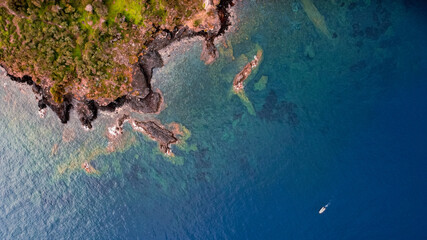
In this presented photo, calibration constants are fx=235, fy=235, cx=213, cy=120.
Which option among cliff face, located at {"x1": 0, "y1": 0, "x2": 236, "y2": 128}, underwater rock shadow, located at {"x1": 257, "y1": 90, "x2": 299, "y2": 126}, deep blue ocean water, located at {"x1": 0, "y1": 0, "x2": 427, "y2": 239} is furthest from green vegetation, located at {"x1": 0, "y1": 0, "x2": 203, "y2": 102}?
underwater rock shadow, located at {"x1": 257, "y1": 90, "x2": 299, "y2": 126}

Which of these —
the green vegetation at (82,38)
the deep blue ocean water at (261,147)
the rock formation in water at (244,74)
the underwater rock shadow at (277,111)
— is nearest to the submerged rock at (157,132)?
the deep blue ocean water at (261,147)

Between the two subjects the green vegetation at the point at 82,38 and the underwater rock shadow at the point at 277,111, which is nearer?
the green vegetation at the point at 82,38

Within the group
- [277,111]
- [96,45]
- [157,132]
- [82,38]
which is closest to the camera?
[82,38]

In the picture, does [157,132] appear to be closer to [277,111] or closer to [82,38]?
[82,38]

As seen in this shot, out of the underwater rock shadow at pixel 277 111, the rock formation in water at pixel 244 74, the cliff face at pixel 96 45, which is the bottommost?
the underwater rock shadow at pixel 277 111

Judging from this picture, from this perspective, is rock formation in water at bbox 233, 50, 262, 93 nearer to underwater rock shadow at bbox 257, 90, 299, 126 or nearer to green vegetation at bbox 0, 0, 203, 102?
underwater rock shadow at bbox 257, 90, 299, 126

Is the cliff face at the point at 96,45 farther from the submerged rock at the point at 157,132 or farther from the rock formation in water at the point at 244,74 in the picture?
the rock formation in water at the point at 244,74

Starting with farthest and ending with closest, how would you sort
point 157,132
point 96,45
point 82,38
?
point 157,132
point 96,45
point 82,38

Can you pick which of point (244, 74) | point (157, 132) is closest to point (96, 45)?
point (157, 132)
